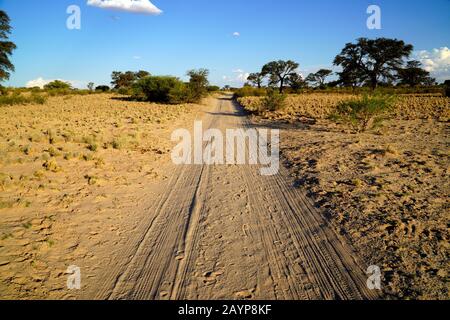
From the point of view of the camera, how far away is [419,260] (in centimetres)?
387

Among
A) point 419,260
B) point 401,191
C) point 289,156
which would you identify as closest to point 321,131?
point 289,156

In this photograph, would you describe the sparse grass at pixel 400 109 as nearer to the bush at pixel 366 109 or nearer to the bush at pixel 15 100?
the bush at pixel 366 109

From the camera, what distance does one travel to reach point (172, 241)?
15.0 feet

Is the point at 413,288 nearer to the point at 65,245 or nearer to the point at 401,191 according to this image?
the point at 401,191

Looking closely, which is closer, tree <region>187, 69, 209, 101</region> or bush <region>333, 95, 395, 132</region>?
bush <region>333, 95, 395, 132</region>
